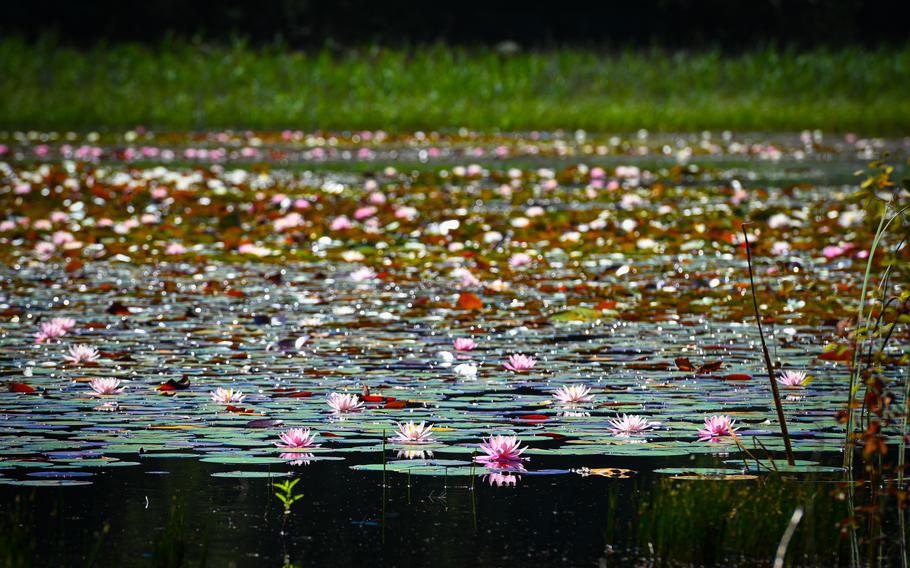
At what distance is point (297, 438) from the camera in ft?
11.5

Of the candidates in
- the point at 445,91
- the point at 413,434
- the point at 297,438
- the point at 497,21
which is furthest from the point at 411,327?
the point at 497,21

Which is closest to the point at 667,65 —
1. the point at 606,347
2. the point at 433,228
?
the point at 433,228

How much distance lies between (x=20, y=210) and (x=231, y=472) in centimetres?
685


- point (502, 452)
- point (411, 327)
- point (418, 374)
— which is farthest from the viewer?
point (411, 327)

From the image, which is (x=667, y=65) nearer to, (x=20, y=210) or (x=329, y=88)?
(x=329, y=88)

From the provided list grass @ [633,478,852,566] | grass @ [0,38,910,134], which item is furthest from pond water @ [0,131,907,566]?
grass @ [0,38,910,134]

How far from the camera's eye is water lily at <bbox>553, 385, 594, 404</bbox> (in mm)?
A: 4117

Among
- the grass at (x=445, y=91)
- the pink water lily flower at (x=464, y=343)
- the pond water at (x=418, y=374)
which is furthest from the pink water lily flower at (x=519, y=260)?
the grass at (x=445, y=91)

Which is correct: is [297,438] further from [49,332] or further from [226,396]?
[49,332]

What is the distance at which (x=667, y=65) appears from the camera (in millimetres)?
22438

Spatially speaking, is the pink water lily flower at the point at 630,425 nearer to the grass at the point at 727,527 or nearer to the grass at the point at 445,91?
the grass at the point at 727,527

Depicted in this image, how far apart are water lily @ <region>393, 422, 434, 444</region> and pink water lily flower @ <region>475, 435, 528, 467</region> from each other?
175 mm

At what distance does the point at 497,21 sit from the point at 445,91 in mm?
10932

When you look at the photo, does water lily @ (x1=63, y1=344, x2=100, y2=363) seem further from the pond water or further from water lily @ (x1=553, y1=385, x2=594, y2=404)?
water lily @ (x1=553, y1=385, x2=594, y2=404)
